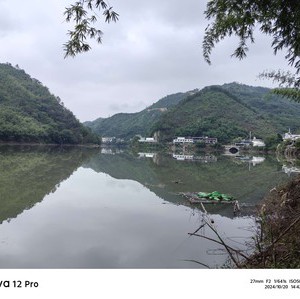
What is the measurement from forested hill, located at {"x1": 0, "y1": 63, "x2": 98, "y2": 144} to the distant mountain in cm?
3504

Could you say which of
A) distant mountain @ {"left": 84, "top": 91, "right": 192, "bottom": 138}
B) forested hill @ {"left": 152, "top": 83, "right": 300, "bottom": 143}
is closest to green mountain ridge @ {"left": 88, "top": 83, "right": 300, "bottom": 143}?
forested hill @ {"left": 152, "top": 83, "right": 300, "bottom": 143}

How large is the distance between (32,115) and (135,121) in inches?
2344

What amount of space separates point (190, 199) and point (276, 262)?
8.18 meters

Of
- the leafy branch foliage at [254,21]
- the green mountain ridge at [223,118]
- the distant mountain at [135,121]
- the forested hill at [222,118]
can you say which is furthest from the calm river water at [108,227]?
the distant mountain at [135,121]

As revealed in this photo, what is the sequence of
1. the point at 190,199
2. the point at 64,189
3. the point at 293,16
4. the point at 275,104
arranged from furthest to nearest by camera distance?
the point at 275,104 → the point at 64,189 → the point at 190,199 → the point at 293,16

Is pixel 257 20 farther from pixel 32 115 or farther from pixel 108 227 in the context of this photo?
pixel 32 115

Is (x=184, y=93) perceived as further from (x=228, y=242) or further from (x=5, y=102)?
(x=228, y=242)

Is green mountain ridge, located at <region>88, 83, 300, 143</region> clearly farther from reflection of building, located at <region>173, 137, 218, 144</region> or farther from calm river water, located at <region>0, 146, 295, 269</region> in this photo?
calm river water, located at <region>0, 146, 295, 269</region>

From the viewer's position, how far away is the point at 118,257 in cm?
606

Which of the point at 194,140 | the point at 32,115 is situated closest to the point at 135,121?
the point at 194,140

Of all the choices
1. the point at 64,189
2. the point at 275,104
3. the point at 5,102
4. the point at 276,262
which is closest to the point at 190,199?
the point at 64,189

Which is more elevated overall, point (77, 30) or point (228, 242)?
point (77, 30)

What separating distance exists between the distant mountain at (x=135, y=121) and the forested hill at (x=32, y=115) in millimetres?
35040

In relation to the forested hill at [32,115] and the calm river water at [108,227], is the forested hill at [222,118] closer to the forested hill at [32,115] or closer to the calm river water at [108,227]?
the forested hill at [32,115]
